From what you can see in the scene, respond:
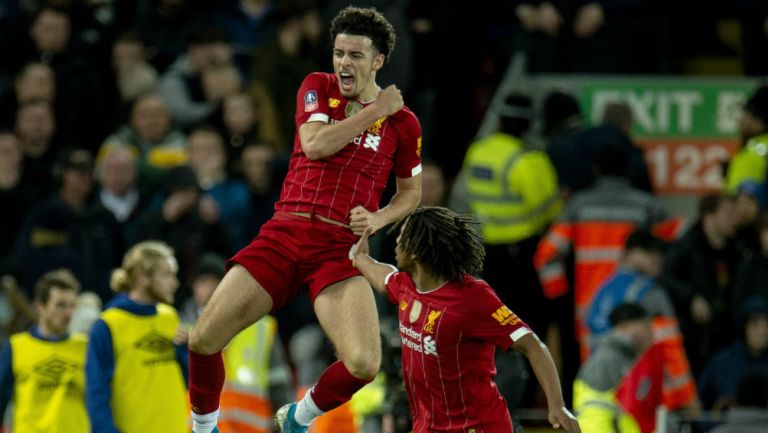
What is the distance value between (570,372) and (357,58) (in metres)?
5.03

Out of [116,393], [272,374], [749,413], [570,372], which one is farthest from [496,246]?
[116,393]

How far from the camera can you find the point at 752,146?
13.7m

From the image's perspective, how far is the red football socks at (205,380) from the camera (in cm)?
872

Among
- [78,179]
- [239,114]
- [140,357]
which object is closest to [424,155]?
[239,114]

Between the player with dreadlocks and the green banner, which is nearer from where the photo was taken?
the player with dreadlocks

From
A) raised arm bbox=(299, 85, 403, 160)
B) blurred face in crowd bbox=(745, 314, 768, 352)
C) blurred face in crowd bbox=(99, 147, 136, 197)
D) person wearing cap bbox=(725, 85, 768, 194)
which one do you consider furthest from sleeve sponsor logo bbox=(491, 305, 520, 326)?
blurred face in crowd bbox=(99, 147, 136, 197)

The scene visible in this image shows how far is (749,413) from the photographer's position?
35.1ft

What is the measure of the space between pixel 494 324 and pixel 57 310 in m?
3.45

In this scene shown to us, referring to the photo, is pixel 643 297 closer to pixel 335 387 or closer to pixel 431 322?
pixel 335 387

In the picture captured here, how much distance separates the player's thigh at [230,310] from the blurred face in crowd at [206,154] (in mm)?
5303

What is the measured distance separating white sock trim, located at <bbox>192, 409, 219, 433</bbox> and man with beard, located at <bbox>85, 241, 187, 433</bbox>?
0.95 m

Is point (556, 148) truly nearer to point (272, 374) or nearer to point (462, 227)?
point (272, 374)

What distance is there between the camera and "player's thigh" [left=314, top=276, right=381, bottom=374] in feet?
27.8

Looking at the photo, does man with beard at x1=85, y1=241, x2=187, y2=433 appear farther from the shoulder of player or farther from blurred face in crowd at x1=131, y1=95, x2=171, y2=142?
blurred face in crowd at x1=131, y1=95, x2=171, y2=142
